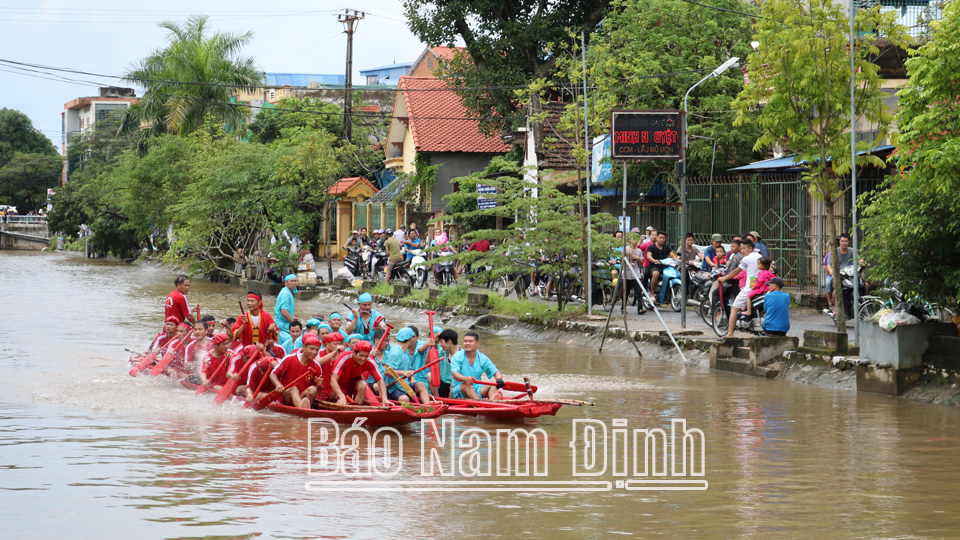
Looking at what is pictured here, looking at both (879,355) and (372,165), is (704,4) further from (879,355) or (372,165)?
(372,165)

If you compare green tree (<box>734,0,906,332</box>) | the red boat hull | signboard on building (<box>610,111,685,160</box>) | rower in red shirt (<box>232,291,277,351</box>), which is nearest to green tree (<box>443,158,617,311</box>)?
signboard on building (<box>610,111,685,160</box>)

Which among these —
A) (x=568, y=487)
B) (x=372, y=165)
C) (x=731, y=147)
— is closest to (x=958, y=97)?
(x=568, y=487)

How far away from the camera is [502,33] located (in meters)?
33.7

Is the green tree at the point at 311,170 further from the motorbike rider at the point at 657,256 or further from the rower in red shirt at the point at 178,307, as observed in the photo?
the rower in red shirt at the point at 178,307

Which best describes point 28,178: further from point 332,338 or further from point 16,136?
point 332,338

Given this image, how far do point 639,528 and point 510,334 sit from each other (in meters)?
14.0

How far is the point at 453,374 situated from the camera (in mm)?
11891

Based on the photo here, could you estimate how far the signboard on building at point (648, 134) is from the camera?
58.6ft

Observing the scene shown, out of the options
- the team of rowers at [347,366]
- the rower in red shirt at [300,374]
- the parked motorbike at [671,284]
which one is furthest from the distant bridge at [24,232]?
the rower in red shirt at [300,374]

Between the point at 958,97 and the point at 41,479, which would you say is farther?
the point at 958,97

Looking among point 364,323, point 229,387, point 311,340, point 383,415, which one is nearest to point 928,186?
point 383,415

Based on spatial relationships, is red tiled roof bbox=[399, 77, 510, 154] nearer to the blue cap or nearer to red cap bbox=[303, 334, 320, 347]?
the blue cap

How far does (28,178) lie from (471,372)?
92.5m

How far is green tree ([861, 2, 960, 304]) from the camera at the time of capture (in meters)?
11.5
